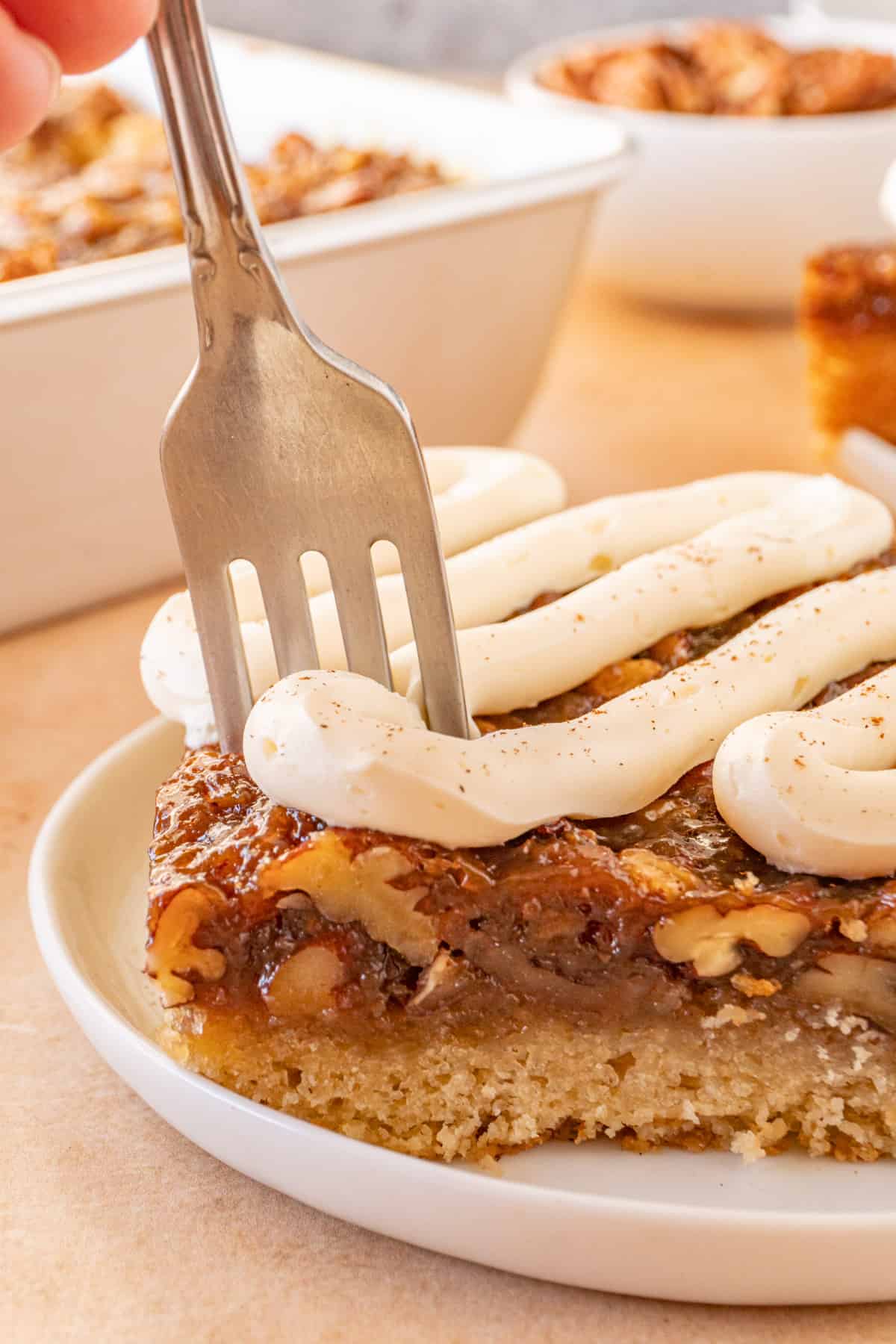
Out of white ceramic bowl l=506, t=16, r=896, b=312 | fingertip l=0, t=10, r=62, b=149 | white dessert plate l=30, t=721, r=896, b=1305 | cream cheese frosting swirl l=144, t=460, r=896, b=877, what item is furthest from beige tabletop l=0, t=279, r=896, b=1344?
white ceramic bowl l=506, t=16, r=896, b=312

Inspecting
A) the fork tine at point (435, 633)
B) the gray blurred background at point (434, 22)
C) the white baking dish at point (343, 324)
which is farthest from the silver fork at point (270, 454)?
the gray blurred background at point (434, 22)

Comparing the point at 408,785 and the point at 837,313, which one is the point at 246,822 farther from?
the point at 837,313

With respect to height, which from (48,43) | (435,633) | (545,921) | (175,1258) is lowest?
(175,1258)

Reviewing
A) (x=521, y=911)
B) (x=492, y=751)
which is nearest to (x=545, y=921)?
(x=521, y=911)

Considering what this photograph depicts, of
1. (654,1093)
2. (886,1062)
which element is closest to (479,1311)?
(654,1093)

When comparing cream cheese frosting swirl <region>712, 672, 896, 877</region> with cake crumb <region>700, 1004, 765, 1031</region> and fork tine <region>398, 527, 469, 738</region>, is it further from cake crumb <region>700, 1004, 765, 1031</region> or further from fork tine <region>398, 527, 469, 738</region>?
fork tine <region>398, 527, 469, 738</region>

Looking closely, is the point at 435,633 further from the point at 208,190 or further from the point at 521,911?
the point at 208,190
